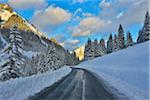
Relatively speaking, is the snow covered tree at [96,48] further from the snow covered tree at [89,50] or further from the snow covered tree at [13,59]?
the snow covered tree at [13,59]

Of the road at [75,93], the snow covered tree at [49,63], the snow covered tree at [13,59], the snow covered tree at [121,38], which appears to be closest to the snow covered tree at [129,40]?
the snow covered tree at [121,38]

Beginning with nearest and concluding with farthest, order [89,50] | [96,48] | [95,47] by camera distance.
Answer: [95,47] → [96,48] → [89,50]

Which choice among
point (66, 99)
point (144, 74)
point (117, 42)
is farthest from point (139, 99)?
point (117, 42)

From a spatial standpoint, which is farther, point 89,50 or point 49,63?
point 89,50

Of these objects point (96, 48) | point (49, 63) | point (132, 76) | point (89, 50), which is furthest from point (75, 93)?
point (89, 50)

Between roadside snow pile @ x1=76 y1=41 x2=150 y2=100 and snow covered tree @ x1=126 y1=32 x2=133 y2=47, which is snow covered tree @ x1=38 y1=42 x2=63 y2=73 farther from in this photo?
snow covered tree @ x1=126 y1=32 x2=133 y2=47

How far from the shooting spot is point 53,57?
75.5 metres

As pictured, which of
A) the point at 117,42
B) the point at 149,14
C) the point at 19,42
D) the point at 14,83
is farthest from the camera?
the point at 117,42

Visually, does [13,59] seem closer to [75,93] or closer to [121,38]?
[75,93]

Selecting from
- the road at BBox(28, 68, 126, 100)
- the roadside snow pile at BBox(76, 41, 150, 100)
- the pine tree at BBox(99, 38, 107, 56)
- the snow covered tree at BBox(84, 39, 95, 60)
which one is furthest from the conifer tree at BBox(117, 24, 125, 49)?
the road at BBox(28, 68, 126, 100)

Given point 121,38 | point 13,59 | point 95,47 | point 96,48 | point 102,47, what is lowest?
point 13,59

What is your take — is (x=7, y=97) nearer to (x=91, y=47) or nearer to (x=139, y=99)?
(x=139, y=99)

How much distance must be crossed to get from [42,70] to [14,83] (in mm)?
53298

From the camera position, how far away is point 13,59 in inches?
1485
